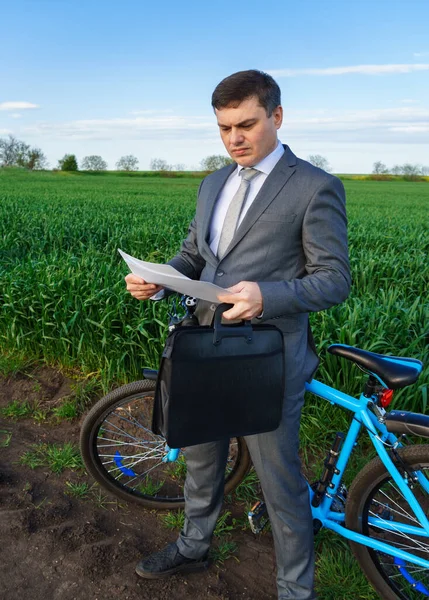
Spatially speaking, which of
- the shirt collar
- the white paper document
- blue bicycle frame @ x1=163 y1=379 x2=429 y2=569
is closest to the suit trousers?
blue bicycle frame @ x1=163 y1=379 x2=429 y2=569

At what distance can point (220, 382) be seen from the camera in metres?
2.04

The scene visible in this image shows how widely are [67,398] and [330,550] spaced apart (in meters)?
2.25

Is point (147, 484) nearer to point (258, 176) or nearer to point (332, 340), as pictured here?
point (332, 340)

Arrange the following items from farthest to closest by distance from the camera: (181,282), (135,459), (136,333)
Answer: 1. (136,333)
2. (135,459)
3. (181,282)

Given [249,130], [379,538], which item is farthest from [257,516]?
[249,130]

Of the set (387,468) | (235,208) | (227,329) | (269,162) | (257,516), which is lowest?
(257,516)

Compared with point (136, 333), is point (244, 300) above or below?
above

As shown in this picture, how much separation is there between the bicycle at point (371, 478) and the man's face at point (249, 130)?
87cm

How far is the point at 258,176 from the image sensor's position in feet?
7.15

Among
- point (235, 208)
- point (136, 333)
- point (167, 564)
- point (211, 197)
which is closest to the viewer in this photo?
point (235, 208)

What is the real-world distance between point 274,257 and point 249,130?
461mm

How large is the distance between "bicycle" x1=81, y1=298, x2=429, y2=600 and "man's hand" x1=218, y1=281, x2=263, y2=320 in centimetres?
59

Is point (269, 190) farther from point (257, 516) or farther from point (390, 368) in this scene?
point (257, 516)

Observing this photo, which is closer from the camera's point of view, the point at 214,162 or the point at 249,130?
the point at 249,130
